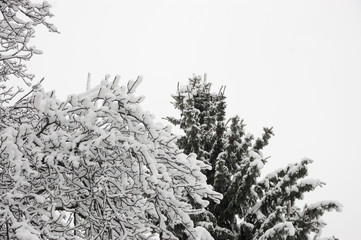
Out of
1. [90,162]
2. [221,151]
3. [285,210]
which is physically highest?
[221,151]

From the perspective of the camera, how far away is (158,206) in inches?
119

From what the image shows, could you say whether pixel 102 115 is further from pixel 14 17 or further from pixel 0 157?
pixel 14 17

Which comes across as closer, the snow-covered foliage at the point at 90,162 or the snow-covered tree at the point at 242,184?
the snow-covered foliage at the point at 90,162

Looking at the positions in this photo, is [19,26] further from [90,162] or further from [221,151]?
[221,151]

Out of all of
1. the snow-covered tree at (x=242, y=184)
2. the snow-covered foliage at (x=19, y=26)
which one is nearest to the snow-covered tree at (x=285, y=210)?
the snow-covered tree at (x=242, y=184)

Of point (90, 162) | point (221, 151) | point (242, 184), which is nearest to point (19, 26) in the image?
point (90, 162)

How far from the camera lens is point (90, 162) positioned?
2.73 meters

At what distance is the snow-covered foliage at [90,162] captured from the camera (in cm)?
Answer: 259

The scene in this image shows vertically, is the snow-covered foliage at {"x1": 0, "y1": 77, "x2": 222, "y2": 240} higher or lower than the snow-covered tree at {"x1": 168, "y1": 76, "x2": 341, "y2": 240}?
lower

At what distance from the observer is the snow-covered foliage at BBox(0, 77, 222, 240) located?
259 cm

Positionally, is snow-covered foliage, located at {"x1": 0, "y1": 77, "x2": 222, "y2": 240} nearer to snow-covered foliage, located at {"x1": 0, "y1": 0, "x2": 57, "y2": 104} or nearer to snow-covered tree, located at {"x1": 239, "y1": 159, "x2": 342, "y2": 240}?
snow-covered foliage, located at {"x1": 0, "y1": 0, "x2": 57, "y2": 104}

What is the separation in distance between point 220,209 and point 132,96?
492cm

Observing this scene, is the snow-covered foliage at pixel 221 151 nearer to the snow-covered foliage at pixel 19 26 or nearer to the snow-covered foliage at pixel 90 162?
the snow-covered foliage at pixel 90 162

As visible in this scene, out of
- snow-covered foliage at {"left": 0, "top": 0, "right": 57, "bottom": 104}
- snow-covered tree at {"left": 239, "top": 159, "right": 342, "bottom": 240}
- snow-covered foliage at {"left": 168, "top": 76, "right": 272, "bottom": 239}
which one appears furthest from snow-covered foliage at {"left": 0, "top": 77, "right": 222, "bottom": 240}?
snow-covered foliage at {"left": 168, "top": 76, "right": 272, "bottom": 239}
